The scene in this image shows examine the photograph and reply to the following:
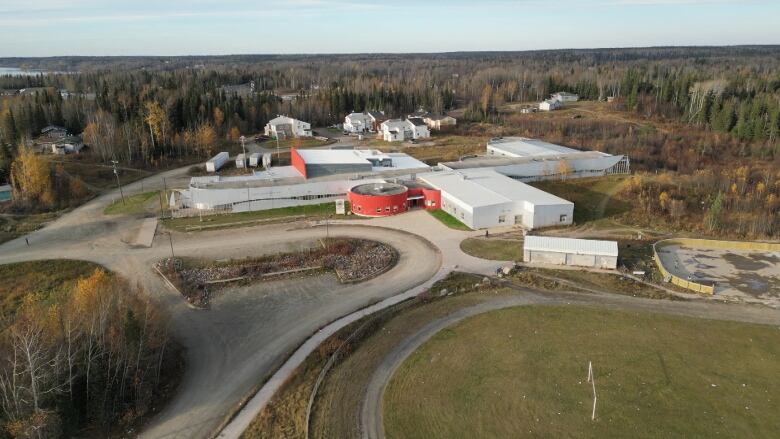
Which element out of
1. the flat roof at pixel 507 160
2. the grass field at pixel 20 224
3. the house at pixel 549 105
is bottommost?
the grass field at pixel 20 224

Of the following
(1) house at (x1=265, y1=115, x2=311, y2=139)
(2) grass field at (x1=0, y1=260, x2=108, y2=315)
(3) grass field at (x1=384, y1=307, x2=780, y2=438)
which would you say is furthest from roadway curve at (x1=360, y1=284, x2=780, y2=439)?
(1) house at (x1=265, y1=115, x2=311, y2=139)

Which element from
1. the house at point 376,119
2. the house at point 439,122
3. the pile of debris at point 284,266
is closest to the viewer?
the pile of debris at point 284,266

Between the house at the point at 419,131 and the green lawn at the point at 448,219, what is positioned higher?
the house at the point at 419,131

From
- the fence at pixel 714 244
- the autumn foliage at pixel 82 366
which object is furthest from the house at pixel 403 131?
the autumn foliage at pixel 82 366

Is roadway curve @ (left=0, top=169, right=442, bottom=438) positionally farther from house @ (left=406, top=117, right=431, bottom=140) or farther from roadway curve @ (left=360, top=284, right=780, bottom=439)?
house @ (left=406, top=117, right=431, bottom=140)

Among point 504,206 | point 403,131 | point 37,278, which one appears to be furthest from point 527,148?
point 37,278

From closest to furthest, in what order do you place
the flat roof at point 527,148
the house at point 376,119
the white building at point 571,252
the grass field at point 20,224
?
the white building at point 571,252
the grass field at point 20,224
the flat roof at point 527,148
the house at point 376,119

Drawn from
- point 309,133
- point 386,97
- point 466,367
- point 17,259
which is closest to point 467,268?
point 466,367

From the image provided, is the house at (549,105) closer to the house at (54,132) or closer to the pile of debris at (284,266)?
the pile of debris at (284,266)
